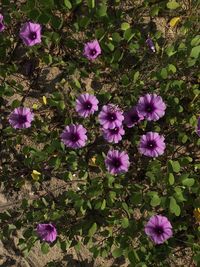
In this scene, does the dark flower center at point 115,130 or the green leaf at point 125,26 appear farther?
the green leaf at point 125,26

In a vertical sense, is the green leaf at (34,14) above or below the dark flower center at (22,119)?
above

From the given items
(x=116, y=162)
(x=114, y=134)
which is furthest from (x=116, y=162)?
(x=114, y=134)

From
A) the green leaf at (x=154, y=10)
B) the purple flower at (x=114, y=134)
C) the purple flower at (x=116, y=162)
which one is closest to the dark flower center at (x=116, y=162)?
the purple flower at (x=116, y=162)

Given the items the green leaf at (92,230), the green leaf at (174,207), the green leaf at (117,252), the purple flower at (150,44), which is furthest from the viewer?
the purple flower at (150,44)

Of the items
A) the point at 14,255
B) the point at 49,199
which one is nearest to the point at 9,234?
the point at 14,255

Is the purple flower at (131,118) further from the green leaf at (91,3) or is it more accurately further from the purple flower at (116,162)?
the green leaf at (91,3)

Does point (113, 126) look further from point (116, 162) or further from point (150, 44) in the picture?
point (150, 44)
